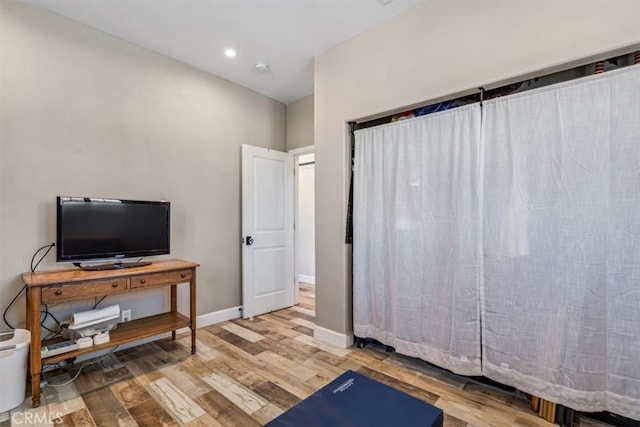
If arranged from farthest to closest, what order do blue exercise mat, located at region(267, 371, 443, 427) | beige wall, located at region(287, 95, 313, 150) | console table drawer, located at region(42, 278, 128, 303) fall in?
beige wall, located at region(287, 95, 313, 150) < console table drawer, located at region(42, 278, 128, 303) < blue exercise mat, located at region(267, 371, 443, 427)

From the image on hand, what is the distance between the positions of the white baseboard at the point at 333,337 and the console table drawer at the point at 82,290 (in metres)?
1.80

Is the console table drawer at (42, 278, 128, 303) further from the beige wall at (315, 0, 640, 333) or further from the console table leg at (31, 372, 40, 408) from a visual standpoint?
the beige wall at (315, 0, 640, 333)

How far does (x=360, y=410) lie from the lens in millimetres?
1342

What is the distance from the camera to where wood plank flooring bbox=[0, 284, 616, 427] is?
1.82 m

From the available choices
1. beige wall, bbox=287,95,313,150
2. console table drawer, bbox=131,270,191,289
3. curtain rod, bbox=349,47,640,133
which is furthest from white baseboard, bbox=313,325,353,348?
beige wall, bbox=287,95,313,150

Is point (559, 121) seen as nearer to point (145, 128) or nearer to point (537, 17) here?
point (537, 17)

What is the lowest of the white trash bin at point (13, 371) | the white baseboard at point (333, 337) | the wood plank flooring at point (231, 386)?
the wood plank flooring at point (231, 386)

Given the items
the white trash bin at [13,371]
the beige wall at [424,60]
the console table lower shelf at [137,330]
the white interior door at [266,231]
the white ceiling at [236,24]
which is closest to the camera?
the beige wall at [424,60]

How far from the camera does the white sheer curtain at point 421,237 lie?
2.12 metres

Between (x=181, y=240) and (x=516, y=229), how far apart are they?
10.2ft

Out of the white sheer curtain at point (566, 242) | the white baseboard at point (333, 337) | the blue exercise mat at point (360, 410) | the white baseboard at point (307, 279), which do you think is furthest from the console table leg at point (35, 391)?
the white baseboard at point (307, 279)

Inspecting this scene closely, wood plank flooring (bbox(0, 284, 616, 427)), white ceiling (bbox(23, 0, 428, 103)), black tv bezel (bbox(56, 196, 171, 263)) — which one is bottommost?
wood plank flooring (bbox(0, 284, 616, 427))

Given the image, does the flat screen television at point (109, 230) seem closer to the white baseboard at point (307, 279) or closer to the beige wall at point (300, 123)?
the beige wall at point (300, 123)

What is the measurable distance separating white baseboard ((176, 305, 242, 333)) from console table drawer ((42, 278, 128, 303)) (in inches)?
45.6
